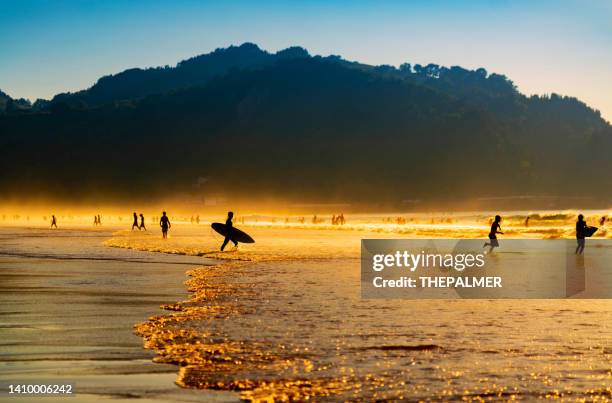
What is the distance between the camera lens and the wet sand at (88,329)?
9703 millimetres

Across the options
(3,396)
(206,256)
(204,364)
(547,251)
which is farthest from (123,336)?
(547,251)

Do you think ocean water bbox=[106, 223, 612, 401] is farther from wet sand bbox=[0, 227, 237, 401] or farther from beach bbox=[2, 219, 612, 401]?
wet sand bbox=[0, 227, 237, 401]

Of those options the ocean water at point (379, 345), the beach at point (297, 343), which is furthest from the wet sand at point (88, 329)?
the ocean water at point (379, 345)

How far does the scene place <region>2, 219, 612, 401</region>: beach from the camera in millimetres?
9758

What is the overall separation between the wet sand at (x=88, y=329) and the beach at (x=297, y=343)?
3 centimetres

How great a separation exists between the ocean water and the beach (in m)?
0.02

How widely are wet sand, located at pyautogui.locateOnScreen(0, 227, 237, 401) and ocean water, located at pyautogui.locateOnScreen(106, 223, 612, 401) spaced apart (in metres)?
0.47

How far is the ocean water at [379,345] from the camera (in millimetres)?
9781

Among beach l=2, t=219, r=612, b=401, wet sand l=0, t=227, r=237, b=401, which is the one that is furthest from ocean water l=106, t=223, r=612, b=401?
wet sand l=0, t=227, r=237, b=401

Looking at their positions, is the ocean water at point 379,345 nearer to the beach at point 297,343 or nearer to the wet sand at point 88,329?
the beach at point 297,343

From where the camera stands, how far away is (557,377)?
10.2 m

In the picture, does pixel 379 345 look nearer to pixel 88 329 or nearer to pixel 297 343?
pixel 297 343

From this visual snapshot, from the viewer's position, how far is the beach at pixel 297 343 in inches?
384

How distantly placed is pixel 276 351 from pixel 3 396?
407cm
